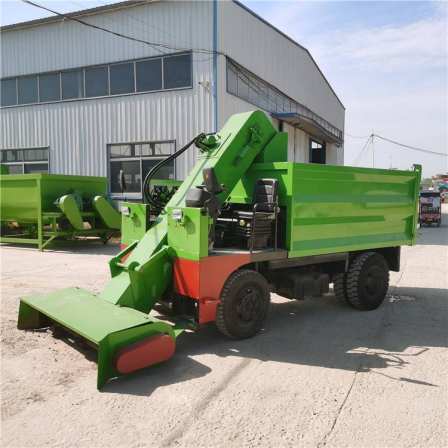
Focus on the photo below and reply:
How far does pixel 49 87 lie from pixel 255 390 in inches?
588

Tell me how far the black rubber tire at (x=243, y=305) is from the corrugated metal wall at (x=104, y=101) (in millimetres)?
8821

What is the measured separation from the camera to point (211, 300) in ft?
13.9

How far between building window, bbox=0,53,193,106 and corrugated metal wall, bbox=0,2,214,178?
22cm

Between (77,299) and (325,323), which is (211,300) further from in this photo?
(325,323)

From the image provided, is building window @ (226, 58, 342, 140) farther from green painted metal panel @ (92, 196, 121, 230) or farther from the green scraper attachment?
the green scraper attachment

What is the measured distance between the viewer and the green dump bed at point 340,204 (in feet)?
15.8

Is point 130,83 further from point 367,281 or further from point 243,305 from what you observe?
point 243,305

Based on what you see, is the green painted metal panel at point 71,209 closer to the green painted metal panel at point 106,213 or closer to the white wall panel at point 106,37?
the green painted metal panel at point 106,213

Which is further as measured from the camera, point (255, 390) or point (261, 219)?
point (261, 219)

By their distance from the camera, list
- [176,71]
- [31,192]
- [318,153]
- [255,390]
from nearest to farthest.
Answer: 1. [255,390]
2. [31,192]
3. [176,71]
4. [318,153]

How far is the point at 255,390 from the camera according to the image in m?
3.48

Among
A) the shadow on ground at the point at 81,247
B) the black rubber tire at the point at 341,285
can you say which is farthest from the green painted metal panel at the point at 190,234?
the shadow on ground at the point at 81,247

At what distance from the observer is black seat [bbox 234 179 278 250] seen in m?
4.58

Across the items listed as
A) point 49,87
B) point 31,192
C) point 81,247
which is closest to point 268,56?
point 49,87
